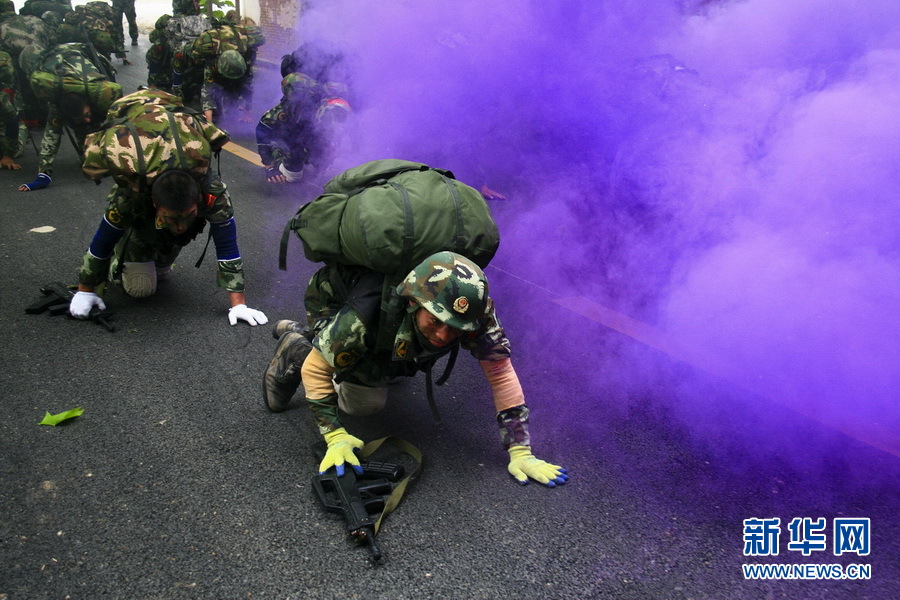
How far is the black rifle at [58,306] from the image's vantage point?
127 inches

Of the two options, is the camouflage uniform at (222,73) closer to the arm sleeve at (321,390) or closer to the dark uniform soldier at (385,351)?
the dark uniform soldier at (385,351)

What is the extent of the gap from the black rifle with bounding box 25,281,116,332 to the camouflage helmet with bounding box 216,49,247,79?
440 centimetres

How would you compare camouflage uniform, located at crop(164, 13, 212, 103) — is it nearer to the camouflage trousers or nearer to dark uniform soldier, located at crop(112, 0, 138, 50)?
dark uniform soldier, located at crop(112, 0, 138, 50)

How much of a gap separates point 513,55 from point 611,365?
265cm

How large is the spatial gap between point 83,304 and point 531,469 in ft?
7.81

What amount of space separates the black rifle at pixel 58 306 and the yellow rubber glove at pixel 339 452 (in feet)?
5.22

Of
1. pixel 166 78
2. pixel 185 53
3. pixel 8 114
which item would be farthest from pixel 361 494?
pixel 166 78

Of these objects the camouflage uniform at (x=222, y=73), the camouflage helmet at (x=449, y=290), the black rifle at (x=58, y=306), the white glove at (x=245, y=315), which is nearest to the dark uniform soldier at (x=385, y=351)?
the camouflage helmet at (x=449, y=290)

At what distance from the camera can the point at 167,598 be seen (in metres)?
1.78

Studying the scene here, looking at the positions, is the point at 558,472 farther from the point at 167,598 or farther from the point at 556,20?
the point at 556,20

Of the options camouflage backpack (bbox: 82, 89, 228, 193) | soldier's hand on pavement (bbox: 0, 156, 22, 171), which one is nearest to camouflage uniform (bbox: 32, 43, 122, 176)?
soldier's hand on pavement (bbox: 0, 156, 22, 171)

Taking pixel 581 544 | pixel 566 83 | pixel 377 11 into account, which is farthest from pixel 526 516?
pixel 377 11

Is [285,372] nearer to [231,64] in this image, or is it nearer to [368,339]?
[368,339]

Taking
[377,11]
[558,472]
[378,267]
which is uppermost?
[377,11]
